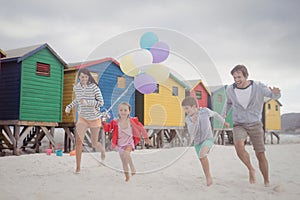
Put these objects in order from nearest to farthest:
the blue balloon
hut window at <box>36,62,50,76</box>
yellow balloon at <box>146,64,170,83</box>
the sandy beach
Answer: the sandy beach → the blue balloon → yellow balloon at <box>146,64,170,83</box> → hut window at <box>36,62,50,76</box>

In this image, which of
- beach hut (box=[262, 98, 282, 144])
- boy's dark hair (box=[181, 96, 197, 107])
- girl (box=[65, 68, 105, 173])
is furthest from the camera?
beach hut (box=[262, 98, 282, 144])

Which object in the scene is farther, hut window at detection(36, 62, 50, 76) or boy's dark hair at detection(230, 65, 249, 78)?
hut window at detection(36, 62, 50, 76)

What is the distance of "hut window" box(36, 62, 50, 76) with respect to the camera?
1087 cm

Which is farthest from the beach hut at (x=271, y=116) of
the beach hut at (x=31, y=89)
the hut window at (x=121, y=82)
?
the hut window at (x=121, y=82)

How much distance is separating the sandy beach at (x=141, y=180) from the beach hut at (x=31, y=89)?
3.93 metres

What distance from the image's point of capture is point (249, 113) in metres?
4.73

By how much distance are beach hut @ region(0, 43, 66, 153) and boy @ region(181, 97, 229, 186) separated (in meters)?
7.21

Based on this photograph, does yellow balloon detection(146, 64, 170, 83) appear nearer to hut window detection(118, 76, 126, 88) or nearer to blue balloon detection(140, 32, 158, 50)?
blue balloon detection(140, 32, 158, 50)

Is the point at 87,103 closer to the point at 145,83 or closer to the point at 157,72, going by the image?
the point at 145,83

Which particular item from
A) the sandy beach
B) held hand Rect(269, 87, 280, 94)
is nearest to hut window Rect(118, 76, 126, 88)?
the sandy beach

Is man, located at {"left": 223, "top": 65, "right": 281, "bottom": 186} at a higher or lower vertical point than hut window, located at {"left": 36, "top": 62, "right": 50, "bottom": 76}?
lower

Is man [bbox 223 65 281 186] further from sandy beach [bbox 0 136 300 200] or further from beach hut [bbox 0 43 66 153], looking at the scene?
beach hut [bbox 0 43 66 153]

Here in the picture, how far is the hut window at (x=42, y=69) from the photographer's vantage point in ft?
35.7

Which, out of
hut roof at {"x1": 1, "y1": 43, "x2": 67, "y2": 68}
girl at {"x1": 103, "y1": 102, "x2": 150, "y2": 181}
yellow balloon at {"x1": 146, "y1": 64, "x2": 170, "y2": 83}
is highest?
hut roof at {"x1": 1, "y1": 43, "x2": 67, "y2": 68}
